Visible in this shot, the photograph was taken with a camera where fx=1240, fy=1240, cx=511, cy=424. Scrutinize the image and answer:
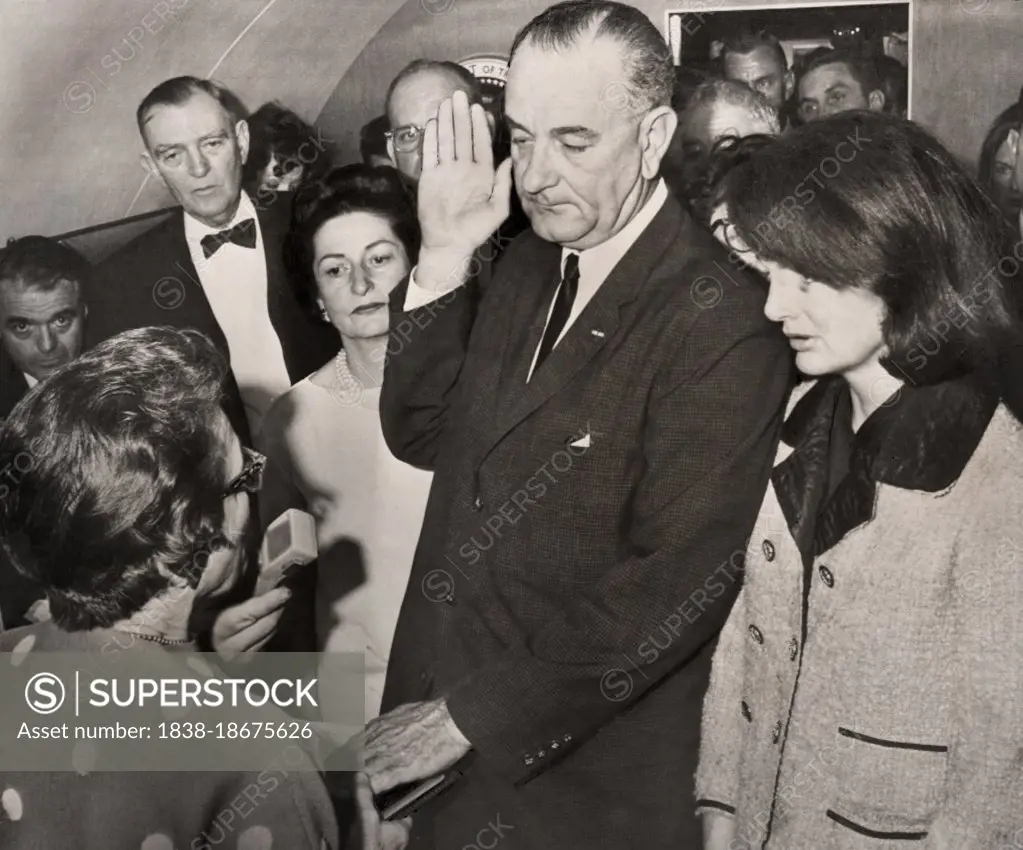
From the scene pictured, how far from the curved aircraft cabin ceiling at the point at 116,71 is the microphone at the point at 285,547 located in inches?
31.2

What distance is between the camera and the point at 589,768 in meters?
2.65

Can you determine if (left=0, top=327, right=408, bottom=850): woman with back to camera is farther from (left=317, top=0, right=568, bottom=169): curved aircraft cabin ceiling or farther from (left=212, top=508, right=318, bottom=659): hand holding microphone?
(left=317, top=0, right=568, bottom=169): curved aircraft cabin ceiling

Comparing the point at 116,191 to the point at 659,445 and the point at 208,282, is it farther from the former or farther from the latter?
the point at 659,445

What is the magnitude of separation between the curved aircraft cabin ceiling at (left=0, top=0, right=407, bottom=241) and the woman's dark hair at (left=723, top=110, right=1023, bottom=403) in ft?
3.30

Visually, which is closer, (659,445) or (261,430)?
(659,445)

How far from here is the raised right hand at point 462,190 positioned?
8.90 ft

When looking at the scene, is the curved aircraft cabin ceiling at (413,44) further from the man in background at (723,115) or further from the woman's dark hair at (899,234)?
the woman's dark hair at (899,234)

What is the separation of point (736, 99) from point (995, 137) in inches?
21.9

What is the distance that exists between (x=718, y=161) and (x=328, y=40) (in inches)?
36.7

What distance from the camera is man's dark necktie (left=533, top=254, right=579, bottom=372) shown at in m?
2.68

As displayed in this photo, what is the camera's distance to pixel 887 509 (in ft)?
8.02

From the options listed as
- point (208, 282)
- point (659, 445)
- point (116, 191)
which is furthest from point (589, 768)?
point (116, 191)

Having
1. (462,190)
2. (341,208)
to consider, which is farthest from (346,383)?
(462,190)

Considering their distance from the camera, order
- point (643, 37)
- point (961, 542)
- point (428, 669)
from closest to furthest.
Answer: point (961, 542), point (643, 37), point (428, 669)
